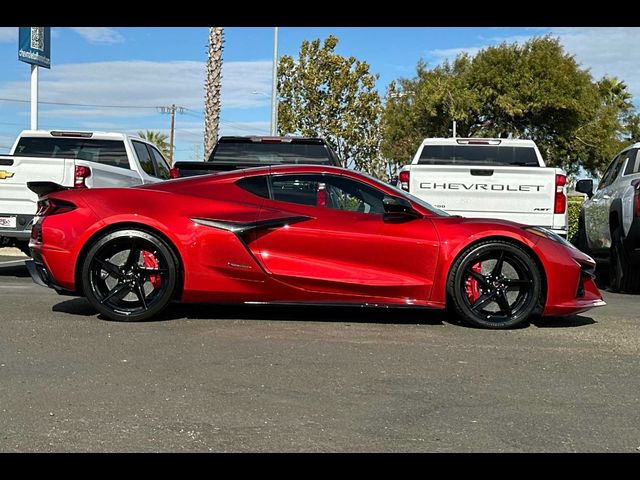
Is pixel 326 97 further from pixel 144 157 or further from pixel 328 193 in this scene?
pixel 328 193

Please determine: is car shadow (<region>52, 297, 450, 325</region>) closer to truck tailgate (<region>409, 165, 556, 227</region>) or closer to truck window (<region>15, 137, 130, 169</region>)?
truck tailgate (<region>409, 165, 556, 227</region>)

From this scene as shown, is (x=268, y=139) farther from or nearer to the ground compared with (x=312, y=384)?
farther from the ground

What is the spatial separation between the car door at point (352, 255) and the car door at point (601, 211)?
4331 millimetres

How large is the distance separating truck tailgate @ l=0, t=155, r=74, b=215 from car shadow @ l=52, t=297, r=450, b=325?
6.89 ft

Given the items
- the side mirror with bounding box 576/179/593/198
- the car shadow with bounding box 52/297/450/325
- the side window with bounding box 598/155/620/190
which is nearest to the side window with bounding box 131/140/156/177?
the car shadow with bounding box 52/297/450/325

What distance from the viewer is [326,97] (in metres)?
32.7

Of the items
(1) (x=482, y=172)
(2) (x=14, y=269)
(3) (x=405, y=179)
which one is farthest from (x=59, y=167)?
(1) (x=482, y=172)

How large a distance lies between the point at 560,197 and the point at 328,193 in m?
4.17
